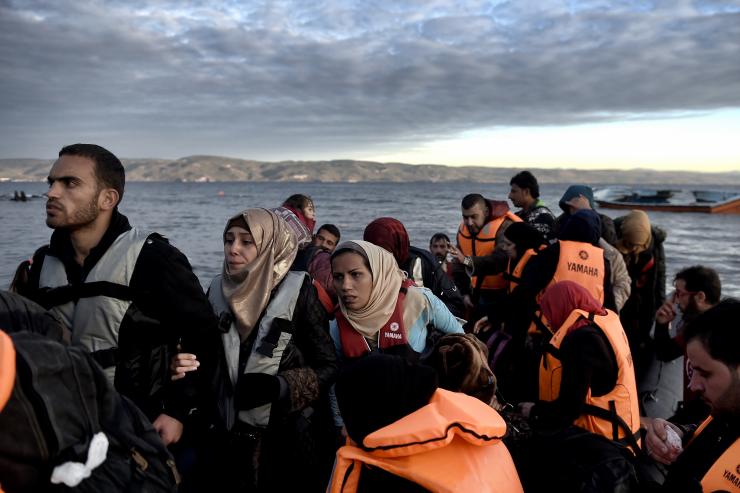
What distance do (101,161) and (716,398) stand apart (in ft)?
8.73

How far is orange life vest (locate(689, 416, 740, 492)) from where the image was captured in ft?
5.14

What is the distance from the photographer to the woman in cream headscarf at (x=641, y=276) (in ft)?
19.4

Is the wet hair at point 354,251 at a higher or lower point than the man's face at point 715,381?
higher

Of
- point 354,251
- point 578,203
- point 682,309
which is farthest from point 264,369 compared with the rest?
point 578,203

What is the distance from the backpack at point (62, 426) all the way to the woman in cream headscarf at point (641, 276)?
5.97 m

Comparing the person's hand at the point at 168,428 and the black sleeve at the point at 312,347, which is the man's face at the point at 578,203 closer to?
the black sleeve at the point at 312,347

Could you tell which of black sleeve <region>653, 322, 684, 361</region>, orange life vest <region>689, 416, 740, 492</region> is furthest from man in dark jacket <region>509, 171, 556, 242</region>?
orange life vest <region>689, 416, 740, 492</region>

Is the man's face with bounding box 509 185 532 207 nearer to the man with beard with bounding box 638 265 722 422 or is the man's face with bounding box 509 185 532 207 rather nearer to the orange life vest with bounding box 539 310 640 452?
the man with beard with bounding box 638 265 722 422

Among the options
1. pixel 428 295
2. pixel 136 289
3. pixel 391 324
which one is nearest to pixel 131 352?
pixel 136 289

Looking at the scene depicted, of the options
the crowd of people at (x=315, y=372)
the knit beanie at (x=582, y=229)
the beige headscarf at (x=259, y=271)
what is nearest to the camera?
the crowd of people at (x=315, y=372)

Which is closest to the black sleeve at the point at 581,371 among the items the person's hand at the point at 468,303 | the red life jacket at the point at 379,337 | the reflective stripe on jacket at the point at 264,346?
the red life jacket at the point at 379,337

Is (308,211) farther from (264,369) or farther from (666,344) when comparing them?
(666,344)

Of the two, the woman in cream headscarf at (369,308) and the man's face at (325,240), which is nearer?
the woman in cream headscarf at (369,308)

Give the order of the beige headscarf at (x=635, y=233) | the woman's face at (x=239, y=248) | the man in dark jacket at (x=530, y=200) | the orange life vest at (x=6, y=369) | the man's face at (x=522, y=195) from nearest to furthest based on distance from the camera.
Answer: the orange life vest at (x=6, y=369)
the woman's face at (x=239, y=248)
the beige headscarf at (x=635, y=233)
the man in dark jacket at (x=530, y=200)
the man's face at (x=522, y=195)
